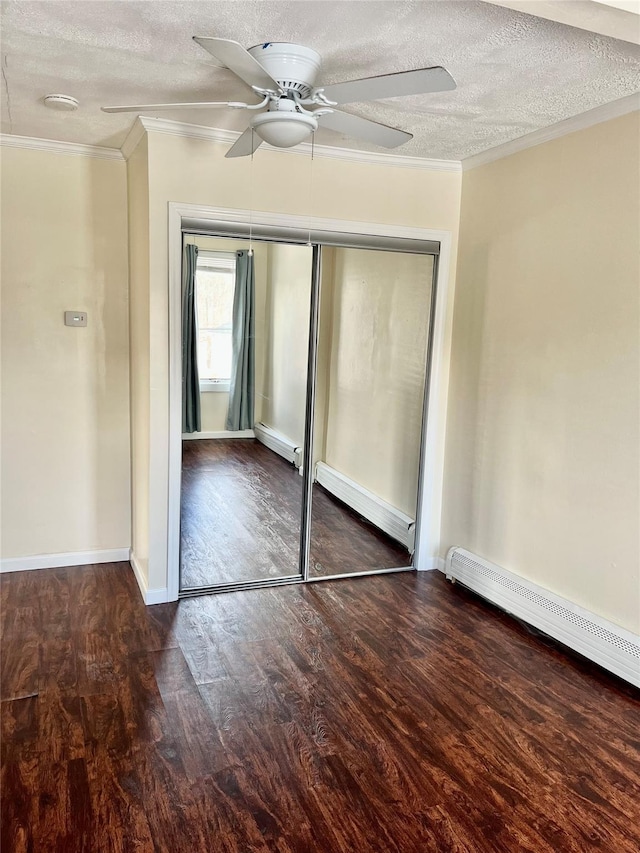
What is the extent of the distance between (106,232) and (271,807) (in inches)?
125

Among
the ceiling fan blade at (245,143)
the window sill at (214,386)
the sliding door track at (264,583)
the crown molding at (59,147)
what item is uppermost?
the crown molding at (59,147)

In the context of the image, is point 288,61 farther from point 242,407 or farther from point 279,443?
point 279,443

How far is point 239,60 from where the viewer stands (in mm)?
1886

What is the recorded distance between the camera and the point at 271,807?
2.08m

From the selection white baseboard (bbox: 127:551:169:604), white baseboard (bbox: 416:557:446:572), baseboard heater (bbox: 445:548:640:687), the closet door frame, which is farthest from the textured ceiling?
white baseboard (bbox: 416:557:446:572)

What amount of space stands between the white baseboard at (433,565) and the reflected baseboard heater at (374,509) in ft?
0.42

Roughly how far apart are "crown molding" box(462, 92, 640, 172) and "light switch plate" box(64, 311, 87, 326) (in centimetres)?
245

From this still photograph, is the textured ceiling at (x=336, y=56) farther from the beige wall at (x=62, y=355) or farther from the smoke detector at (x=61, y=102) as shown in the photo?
the beige wall at (x=62, y=355)

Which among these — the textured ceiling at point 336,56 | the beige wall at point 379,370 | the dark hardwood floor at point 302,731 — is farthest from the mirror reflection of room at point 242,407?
the textured ceiling at point 336,56

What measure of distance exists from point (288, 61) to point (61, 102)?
1.26 m

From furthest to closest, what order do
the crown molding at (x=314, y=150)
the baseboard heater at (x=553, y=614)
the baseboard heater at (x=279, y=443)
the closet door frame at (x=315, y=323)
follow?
1. the baseboard heater at (x=279, y=443)
2. the closet door frame at (x=315, y=323)
3. the crown molding at (x=314, y=150)
4. the baseboard heater at (x=553, y=614)

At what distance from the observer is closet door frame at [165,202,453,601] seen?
333 cm

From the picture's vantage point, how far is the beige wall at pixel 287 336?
11.8 feet

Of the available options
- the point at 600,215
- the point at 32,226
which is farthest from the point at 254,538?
the point at 600,215
